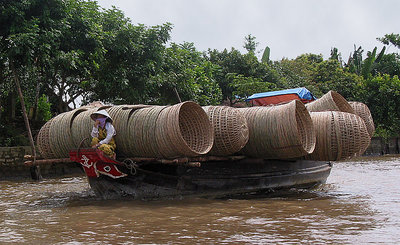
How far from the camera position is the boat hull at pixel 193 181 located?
6383mm

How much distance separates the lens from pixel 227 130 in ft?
20.6

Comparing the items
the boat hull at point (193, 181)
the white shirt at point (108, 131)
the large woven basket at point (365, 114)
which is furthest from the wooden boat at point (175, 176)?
the large woven basket at point (365, 114)

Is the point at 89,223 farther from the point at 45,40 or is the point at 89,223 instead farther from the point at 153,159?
the point at 45,40

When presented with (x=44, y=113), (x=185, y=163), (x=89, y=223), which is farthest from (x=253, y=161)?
(x=44, y=113)

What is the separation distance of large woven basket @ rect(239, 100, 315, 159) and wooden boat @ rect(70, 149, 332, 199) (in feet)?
1.20

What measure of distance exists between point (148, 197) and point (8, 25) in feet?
20.9

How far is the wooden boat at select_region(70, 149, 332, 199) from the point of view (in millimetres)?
6023

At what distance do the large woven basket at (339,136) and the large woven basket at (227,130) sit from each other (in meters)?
1.59

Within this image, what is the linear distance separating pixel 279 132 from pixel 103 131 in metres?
2.58

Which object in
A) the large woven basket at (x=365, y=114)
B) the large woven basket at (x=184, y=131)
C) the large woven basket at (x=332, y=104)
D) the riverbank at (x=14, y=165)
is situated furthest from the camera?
the riverbank at (x=14, y=165)

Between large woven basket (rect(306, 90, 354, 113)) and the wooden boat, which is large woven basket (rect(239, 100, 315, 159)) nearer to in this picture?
the wooden boat

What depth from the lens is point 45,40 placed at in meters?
10.1

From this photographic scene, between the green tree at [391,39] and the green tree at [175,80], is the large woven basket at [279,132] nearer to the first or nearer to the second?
the green tree at [175,80]

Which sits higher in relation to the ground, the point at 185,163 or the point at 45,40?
the point at 45,40
